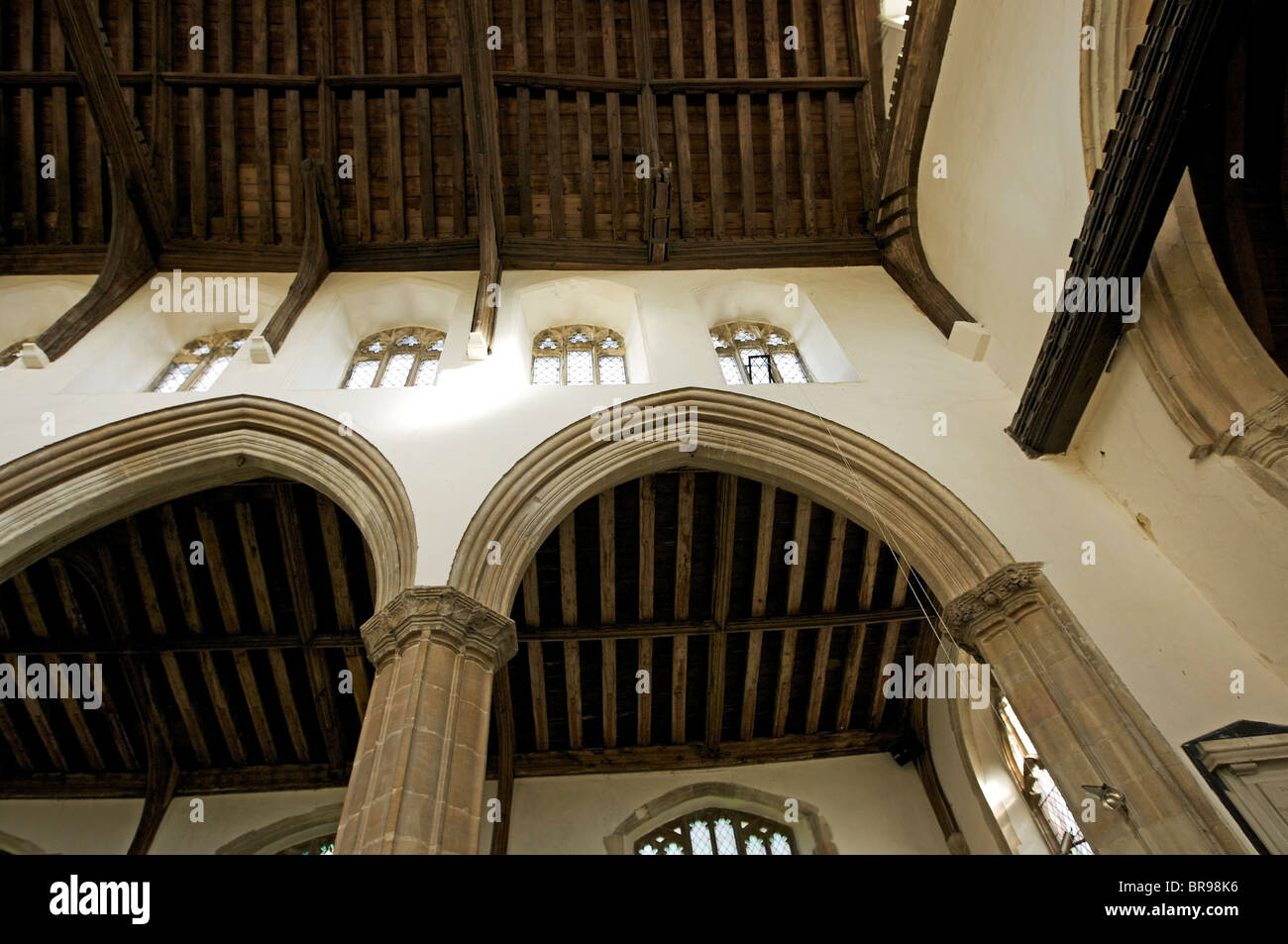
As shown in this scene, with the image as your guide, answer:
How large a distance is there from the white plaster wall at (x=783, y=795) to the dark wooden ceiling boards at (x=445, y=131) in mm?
5598

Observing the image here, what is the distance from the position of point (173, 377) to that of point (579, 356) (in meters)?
4.08

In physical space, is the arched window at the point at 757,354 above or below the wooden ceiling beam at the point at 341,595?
above

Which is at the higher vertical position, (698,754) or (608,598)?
(608,598)

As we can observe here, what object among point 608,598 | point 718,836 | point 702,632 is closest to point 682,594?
point 702,632

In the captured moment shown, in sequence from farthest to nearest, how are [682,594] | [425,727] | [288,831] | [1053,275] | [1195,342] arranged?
[288,831], [682,594], [1053,275], [1195,342], [425,727]

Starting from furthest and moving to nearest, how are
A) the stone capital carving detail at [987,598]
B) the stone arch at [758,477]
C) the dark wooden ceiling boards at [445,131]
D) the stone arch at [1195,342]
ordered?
the dark wooden ceiling boards at [445,131], the stone arch at [758,477], the stone capital carving detail at [987,598], the stone arch at [1195,342]

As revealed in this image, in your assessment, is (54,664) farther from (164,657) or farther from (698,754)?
(698,754)

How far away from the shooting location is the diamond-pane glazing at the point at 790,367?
27.8ft

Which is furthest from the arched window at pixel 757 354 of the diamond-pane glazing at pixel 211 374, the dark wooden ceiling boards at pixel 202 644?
the diamond-pane glazing at pixel 211 374

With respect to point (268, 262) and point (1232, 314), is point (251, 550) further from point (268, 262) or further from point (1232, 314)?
point (1232, 314)

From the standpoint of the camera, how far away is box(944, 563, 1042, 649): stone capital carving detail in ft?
17.7

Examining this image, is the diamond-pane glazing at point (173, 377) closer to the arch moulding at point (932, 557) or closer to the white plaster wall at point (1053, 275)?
the arch moulding at point (932, 557)

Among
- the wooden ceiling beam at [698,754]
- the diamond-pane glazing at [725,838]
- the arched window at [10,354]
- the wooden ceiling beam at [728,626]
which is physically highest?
the arched window at [10,354]

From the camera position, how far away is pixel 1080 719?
15.4ft
